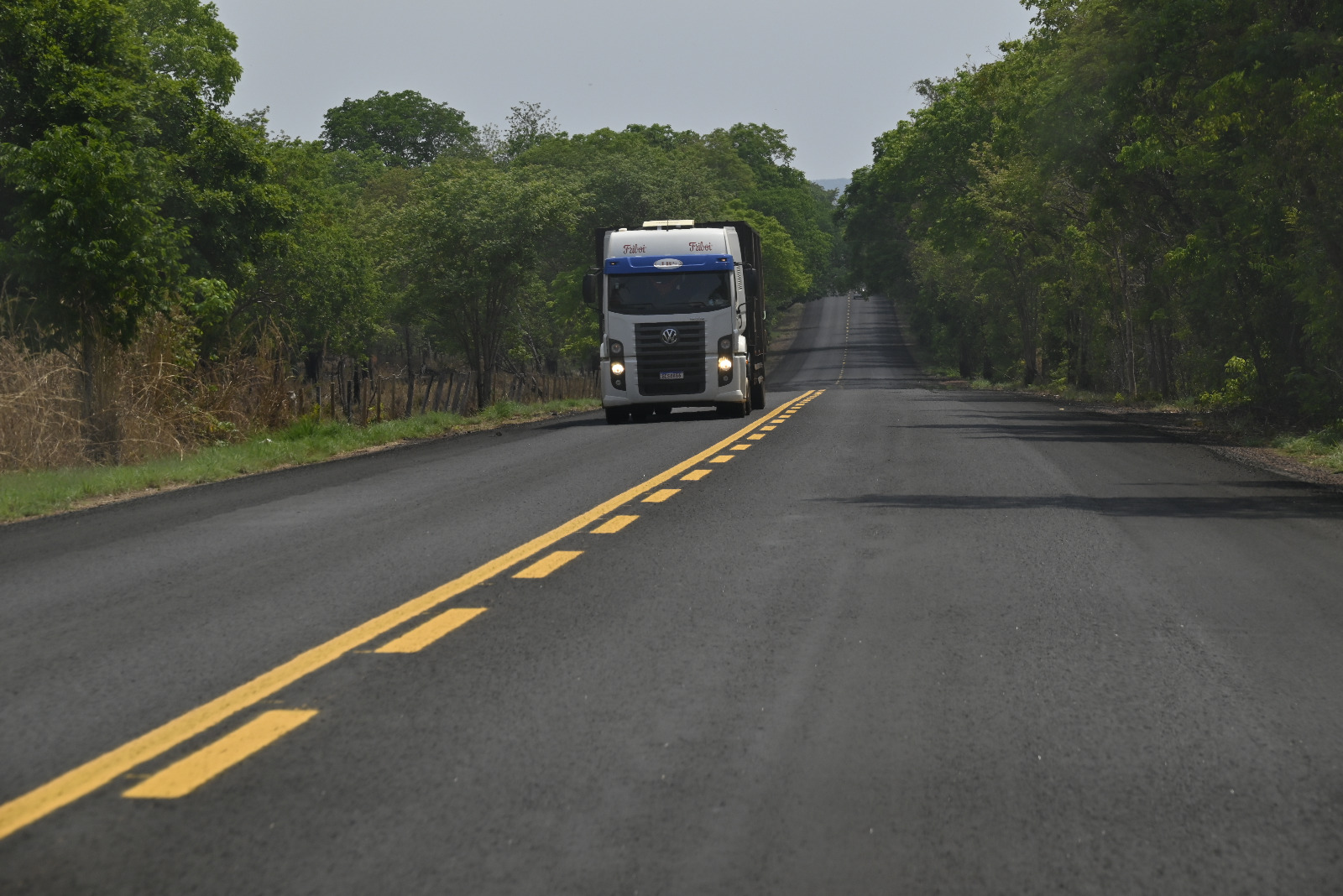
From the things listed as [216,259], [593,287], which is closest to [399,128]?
[216,259]

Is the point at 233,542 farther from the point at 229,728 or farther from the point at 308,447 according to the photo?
the point at 308,447

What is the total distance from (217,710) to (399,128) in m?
124

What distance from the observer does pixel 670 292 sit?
26938 mm

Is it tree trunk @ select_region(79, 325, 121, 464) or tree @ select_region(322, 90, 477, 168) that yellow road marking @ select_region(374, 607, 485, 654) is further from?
tree @ select_region(322, 90, 477, 168)

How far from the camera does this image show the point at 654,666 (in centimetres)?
620

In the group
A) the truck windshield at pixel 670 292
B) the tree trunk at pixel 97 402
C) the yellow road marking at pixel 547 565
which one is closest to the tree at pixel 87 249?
the tree trunk at pixel 97 402

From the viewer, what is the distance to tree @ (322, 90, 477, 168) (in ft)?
408

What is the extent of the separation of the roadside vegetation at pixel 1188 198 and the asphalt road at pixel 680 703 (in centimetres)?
1060

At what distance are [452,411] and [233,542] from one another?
77.6 feet

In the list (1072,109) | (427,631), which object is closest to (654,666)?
(427,631)

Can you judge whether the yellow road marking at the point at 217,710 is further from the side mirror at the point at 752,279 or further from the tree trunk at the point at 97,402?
the side mirror at the point at 752,279

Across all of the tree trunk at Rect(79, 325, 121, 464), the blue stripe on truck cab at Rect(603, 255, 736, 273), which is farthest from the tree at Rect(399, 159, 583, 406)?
the tree trunk at Rect(79, 325, 121, 464)

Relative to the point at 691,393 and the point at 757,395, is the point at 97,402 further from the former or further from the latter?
the point at 757,395

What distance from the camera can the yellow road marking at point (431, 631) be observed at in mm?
6555
